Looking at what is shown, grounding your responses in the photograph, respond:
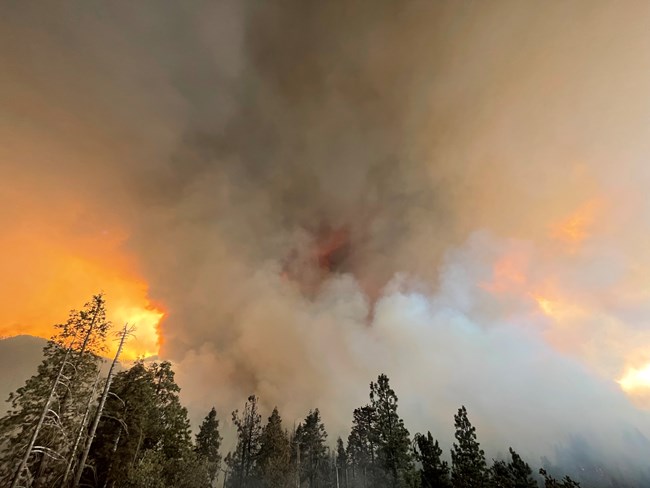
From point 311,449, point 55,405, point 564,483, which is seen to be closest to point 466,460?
point 564,483

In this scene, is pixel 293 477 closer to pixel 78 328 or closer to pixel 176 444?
pixel 176 444

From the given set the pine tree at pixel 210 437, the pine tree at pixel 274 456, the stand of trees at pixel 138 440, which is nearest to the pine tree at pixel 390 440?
the stand of trees at pixel 138 440

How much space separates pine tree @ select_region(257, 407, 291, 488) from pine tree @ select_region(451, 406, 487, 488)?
26.1 m

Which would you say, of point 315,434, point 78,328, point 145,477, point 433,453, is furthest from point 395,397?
point 78,328

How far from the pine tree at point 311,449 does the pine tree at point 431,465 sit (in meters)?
29.8

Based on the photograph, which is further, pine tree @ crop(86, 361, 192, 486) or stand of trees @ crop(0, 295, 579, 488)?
pine tree @ crop(86, 361, 192, 486)

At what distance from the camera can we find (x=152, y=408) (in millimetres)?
33000

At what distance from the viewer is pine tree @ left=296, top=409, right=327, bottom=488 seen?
7575 cm

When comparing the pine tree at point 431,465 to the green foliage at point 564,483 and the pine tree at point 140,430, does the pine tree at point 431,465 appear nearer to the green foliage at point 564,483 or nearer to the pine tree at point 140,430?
the green foliage at point 564,483

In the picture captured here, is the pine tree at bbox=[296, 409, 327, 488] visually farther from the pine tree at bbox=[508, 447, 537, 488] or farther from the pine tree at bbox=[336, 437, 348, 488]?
the pine tree at bbox=[508, 447, 537, 488]

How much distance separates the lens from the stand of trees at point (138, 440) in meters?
22.5

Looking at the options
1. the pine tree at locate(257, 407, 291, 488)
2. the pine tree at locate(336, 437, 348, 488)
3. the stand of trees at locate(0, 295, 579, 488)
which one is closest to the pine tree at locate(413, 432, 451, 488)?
the stand of trees at locate(0, 295, 579, 488)

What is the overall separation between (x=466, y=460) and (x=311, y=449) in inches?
1516

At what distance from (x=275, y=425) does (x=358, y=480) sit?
3263cm
